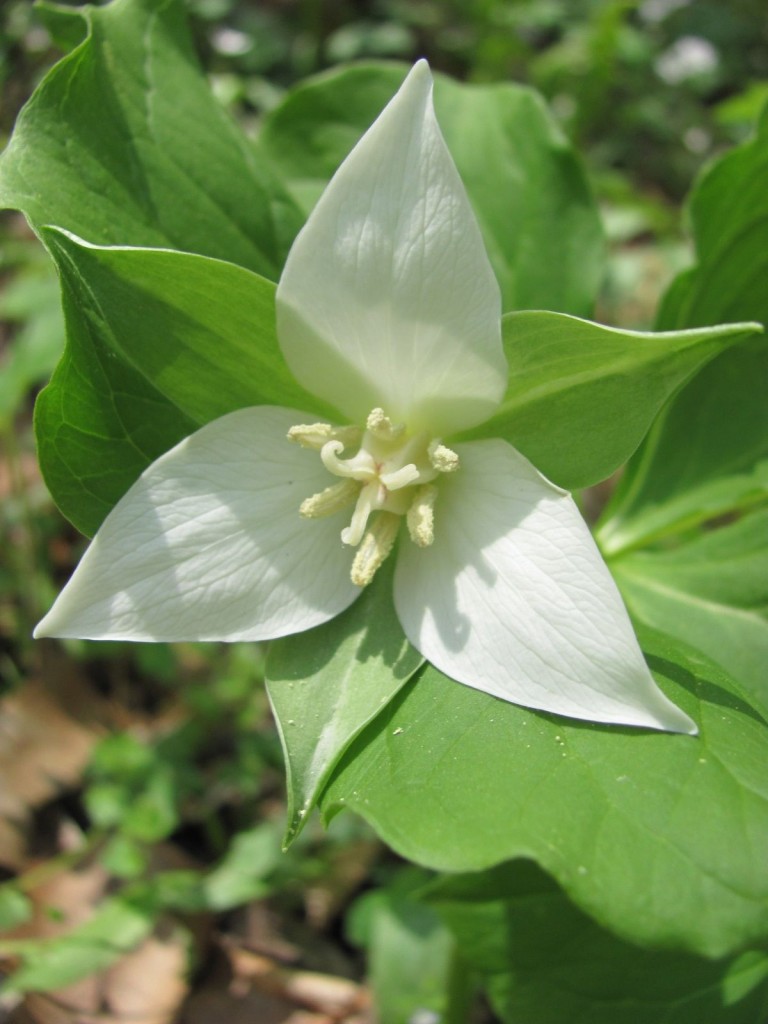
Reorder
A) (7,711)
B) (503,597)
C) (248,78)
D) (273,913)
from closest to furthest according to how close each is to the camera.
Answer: (503,597) < (273,913) < (7,711) < (248,78)

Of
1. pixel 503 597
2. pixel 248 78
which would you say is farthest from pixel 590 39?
pixel 503 597

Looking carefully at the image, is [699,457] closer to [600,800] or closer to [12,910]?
[600,800]

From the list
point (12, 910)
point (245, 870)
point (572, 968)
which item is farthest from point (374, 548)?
point (12, 910)

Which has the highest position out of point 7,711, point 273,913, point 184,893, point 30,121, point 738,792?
point 30,121

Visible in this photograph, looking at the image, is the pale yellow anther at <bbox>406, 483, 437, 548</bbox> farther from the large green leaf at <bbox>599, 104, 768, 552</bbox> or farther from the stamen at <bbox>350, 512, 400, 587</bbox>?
the large green leaf at <bbox>599, 104, 768, 552</bbox>

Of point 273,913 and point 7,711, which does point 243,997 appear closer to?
point 273,913

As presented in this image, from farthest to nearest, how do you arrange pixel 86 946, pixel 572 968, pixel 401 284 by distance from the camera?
pixel 86 946
pixel 572 968
pixel 401 284

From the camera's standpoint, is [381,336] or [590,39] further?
[590,39]
